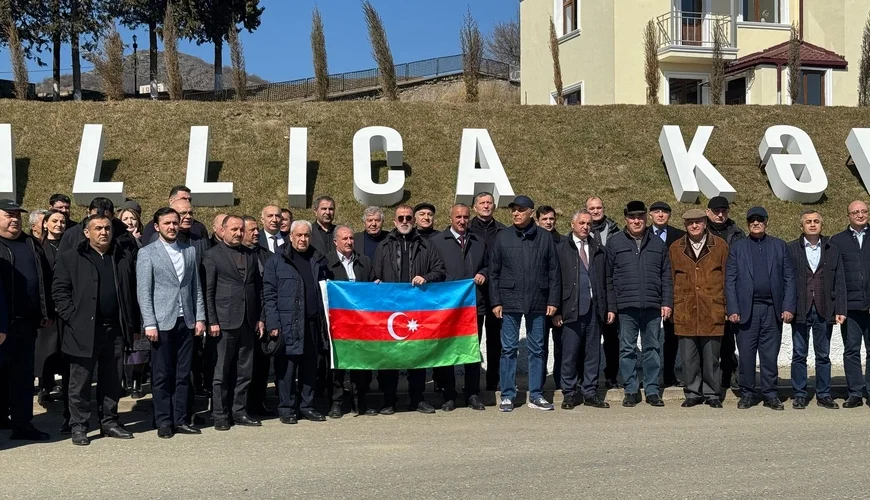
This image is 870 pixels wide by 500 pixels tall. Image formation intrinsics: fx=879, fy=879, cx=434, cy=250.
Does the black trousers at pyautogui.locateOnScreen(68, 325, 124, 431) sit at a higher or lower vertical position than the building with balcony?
lower

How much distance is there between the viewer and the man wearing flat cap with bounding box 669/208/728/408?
9.23 m

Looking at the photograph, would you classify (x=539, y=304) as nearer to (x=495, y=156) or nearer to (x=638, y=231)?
(x=638, y=231)

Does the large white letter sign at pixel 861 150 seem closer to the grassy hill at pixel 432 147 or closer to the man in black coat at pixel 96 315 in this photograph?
the grassy hill at pixel 432 147

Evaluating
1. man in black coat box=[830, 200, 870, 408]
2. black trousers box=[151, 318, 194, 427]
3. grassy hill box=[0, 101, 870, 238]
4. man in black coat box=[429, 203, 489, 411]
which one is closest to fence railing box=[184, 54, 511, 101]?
grassy hill box=[0, 101, 870, 238]

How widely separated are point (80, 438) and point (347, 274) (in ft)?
9.60

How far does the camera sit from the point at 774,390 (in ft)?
30.2

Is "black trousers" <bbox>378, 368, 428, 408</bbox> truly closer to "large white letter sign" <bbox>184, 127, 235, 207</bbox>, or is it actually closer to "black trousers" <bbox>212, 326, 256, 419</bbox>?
"black trousers" <bbox>212, 326, 256, 419</bbox>

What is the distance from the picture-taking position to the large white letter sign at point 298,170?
59.1ft

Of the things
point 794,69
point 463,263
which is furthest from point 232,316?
point 794,69

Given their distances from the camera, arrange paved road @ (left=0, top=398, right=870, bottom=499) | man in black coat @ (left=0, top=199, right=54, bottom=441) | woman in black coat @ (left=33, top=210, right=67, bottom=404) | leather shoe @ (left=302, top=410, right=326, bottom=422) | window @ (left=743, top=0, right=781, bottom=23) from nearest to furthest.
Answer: paved road @ (left=0, top=398, right=870, bottom=499)
man in black coat @ (left=0, top=199, right=54, bottom=441)
woman in black coat @ (left=33, top=210, right=67, bottom=404)
leather shoe @ (left=302, top=410, right=326, bottom=422)
window @ (left=743, top=0, right=781, bottom=23)

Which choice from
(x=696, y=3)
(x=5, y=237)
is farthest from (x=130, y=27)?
(x=5, y=237)

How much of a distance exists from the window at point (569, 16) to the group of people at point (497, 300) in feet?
73.2

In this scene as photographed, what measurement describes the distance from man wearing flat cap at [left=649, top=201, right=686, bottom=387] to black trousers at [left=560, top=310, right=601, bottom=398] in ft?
3.90

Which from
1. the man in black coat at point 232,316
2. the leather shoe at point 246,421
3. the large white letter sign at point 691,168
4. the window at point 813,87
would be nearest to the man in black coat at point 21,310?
the man in black coat at point 232,316
